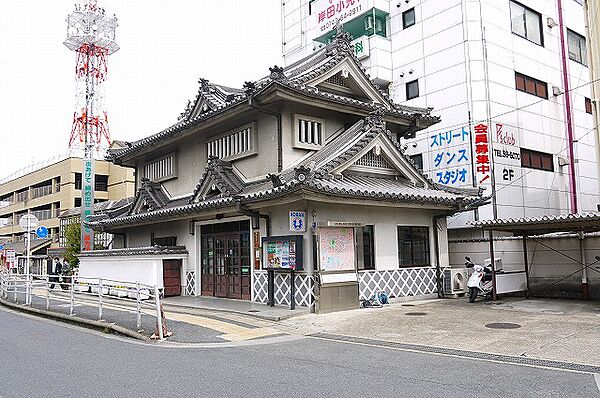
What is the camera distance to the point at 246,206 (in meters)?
16.0

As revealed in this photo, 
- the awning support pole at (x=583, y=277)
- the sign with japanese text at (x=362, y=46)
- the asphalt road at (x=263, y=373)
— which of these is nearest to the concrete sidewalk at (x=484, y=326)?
the awning support pole at (x=583, y=277)

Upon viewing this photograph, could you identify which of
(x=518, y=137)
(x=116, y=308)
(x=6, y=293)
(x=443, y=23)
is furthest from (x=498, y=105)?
(x=6, y=293)

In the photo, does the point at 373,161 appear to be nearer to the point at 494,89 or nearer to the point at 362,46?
the point at 494,89

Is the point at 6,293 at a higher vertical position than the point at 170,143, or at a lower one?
lower

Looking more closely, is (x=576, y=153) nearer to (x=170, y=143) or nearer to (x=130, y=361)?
(x=170, y=143)

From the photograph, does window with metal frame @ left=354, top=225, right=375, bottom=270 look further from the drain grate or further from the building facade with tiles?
the drain grate

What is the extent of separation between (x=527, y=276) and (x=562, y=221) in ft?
12.3

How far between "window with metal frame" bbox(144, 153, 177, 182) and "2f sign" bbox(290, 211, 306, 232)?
9849mm

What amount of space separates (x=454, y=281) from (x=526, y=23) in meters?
15.3

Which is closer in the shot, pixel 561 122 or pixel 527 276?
pixel 527 276

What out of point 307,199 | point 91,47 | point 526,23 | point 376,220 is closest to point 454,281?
point 376,220

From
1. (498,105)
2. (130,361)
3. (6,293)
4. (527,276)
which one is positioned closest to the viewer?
(130,361)

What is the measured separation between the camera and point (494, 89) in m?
23.4

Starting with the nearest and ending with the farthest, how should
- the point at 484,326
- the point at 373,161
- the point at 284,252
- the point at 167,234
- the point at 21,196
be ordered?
1. the point at 484,326
2. the point at 284,252
3. the point at 373,161
4. the point at 167,234
5. the point at 21,196
